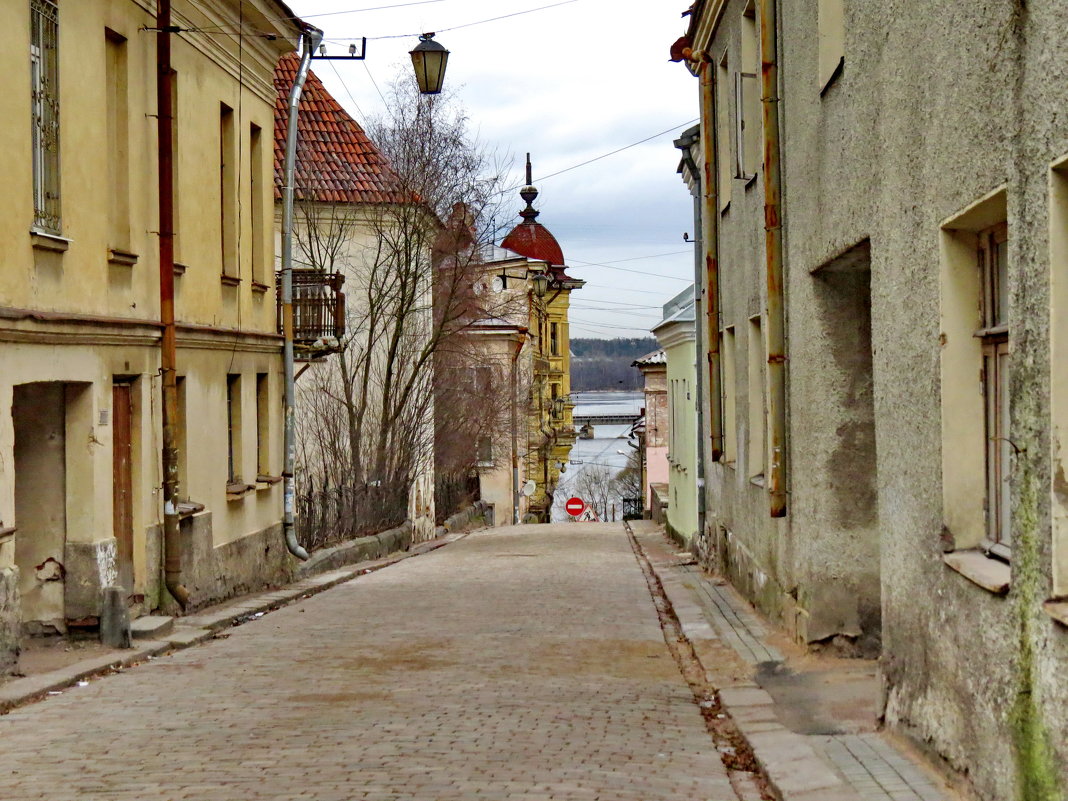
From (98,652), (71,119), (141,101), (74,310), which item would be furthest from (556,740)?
(141,101)

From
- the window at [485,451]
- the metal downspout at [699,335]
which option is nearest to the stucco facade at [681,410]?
the metal downspout at [699,335]

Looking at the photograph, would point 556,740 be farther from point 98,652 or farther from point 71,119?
point 71,119

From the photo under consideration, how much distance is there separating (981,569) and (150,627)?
8.41m

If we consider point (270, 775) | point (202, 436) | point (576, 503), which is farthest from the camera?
point (576, 503)

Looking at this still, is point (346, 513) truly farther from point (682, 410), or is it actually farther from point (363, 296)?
point (363, 296)

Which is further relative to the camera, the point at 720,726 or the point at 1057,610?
the point at 720,726

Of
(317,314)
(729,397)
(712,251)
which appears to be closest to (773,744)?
(729,397)

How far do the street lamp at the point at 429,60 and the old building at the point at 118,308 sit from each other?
1.59 meters

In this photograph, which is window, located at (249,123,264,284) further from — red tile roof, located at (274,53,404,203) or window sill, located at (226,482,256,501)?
red tile roof, located at (274,53,404,203)

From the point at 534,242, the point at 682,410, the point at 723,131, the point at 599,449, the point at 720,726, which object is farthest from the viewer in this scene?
the point at 599,449

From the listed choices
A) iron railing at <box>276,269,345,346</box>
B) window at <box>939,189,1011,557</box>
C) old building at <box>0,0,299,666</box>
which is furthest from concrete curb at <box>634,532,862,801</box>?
iron railing at <box>276,269,345,346</box>

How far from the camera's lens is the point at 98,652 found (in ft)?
37.5

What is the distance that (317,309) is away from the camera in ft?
63.9

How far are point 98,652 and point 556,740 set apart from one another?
516cm
